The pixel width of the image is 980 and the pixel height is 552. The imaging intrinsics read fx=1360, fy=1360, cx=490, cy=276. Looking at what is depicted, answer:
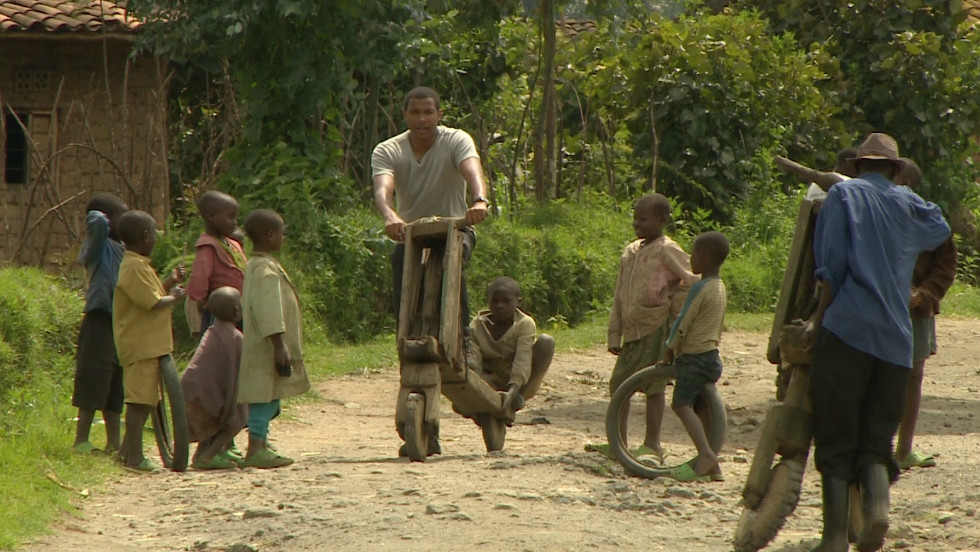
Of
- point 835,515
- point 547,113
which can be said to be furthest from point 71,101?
point 835,515

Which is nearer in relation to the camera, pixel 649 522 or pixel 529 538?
pixel 529 538

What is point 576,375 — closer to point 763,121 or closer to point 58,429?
point 58,429

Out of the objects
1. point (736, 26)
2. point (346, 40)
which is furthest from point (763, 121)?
point (346, 40)

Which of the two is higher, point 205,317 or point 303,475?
point 205,317

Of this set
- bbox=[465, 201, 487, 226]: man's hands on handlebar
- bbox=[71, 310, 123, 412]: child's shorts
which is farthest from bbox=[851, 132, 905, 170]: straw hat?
bbox=[71, 310, 123, 412]: child's shorts

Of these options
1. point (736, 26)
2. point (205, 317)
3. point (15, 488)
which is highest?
point (736, 26)

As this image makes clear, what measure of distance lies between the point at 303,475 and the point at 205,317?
4.38 feet

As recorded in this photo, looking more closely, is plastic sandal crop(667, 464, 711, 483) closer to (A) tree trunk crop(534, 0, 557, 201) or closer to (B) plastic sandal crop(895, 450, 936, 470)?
(B) plastic sandal crop(895, 450, 936, 470)

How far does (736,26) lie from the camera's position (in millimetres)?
Answer: 17062

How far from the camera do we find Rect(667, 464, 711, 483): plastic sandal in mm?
6227

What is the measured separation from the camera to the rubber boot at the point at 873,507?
15.1 feet

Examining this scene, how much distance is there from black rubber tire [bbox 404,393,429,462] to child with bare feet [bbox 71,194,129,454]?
1558 mm

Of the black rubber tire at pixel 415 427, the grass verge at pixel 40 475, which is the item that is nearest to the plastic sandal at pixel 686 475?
the black rubber tire at pixel 415 427

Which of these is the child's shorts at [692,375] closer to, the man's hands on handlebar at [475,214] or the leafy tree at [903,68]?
the man's hands on handlebar at [475,214]
